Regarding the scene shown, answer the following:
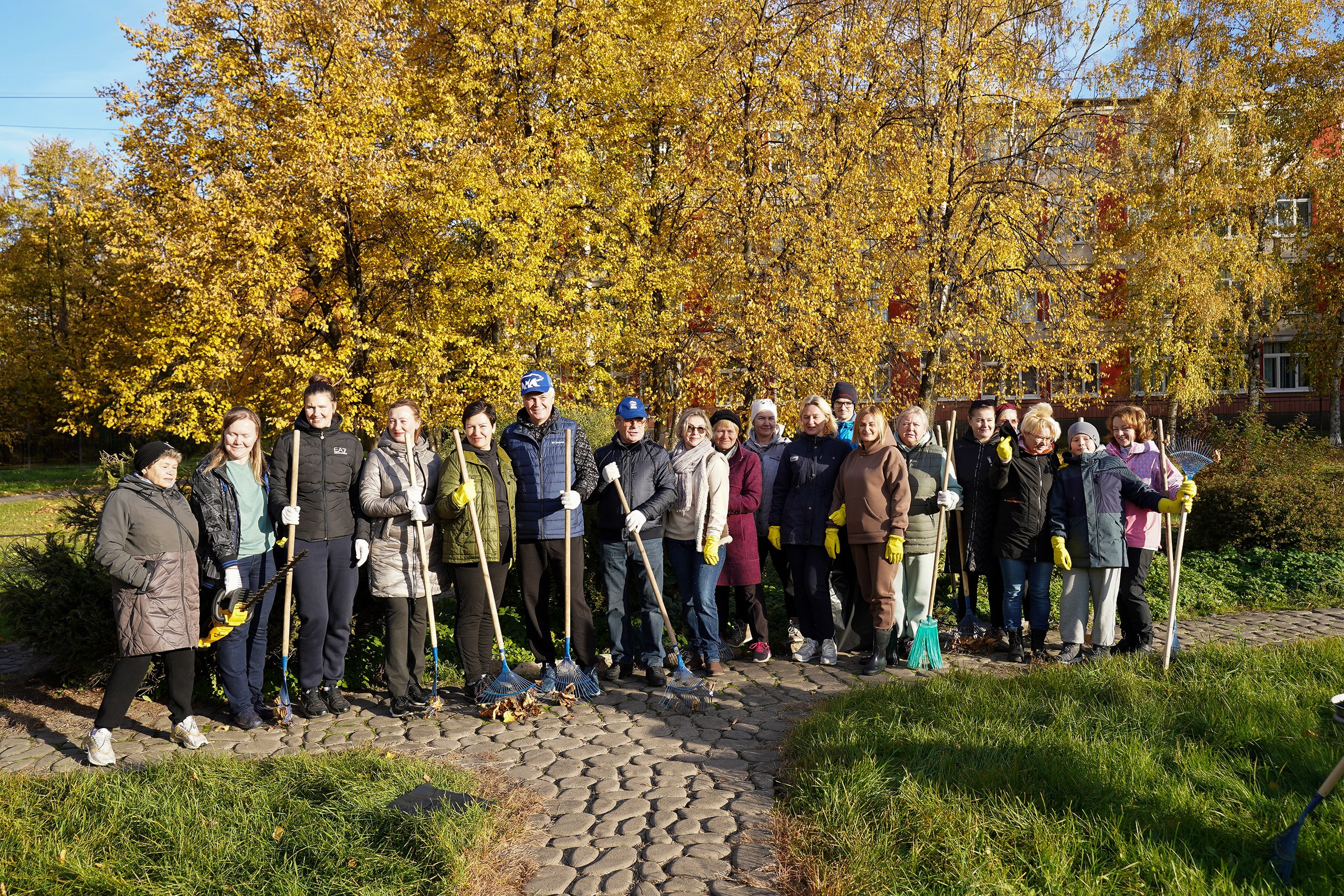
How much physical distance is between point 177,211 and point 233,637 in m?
11.3

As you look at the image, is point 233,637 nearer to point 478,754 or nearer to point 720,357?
point 478,754

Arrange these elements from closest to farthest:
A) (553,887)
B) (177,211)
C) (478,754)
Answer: (553,887), (478,754), (177,211)

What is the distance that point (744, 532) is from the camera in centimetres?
715

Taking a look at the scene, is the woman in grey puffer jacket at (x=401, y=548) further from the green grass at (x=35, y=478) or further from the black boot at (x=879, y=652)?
the green grass at (x=35, y=478)

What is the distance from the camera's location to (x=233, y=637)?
18.4 ft

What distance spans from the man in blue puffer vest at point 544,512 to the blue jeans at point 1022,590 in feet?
11.0

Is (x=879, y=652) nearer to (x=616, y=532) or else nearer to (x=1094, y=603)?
(x=1094, y=603)

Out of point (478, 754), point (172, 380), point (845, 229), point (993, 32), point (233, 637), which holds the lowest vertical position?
point (478, 754)

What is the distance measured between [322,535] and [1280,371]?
40591 millimetres

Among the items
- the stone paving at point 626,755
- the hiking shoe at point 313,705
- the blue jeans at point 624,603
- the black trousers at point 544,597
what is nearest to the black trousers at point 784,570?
the stone paving at point 626,755

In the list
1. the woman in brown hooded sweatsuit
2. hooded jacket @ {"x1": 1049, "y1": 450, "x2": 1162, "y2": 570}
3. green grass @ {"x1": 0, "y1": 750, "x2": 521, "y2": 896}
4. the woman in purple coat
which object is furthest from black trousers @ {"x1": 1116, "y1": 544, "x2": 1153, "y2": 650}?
green grass @ {"x1": 0, "y1": 750, "x2": 521, "y2": 896}

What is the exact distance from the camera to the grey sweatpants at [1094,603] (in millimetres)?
6691

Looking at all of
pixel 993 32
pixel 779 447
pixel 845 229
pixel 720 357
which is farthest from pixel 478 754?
pixel 993 32

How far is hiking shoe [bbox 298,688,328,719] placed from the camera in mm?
5812
